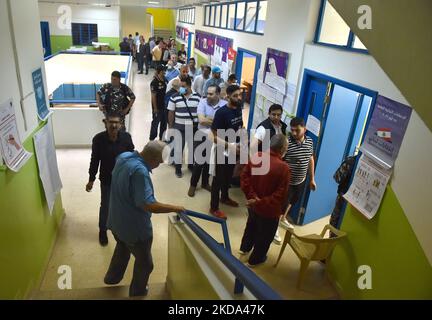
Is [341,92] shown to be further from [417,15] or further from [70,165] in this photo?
[70,165]

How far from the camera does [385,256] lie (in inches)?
103

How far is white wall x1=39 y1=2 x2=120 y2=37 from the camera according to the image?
17156mm

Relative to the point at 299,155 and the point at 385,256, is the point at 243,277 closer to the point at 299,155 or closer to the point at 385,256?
the point at 385,256

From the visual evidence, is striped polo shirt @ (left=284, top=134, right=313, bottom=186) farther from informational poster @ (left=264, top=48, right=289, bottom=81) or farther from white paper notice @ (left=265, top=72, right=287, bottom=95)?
informational poster @ (left=264, top=48, right=289, bottom=81)

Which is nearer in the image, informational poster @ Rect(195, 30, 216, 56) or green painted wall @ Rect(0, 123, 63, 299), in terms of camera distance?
green painted wall @ Rect(0, 123, 63, 299)

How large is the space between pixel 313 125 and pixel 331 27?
1.19 meters

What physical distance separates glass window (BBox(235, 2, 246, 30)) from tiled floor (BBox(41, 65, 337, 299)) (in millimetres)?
3619

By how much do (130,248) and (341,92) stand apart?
2913 mm

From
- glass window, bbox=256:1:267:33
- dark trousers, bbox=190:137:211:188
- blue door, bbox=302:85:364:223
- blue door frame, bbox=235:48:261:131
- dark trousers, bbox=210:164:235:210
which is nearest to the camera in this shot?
blue door, bbox=302:85:364:223

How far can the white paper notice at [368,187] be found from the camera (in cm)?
271

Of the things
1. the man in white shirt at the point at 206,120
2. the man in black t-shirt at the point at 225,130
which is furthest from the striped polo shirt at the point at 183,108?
the man in black t-shirt at the point at 225,130

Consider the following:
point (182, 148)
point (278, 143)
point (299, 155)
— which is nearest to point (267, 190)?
point (278, 143)

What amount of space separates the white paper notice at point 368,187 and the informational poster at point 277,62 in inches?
83.0

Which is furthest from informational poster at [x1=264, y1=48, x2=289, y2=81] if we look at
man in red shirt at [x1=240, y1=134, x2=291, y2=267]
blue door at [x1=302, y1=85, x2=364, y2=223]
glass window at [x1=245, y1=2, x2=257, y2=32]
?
man in red shirt at [x1=240, y1=134, x2=291, y2=267]
